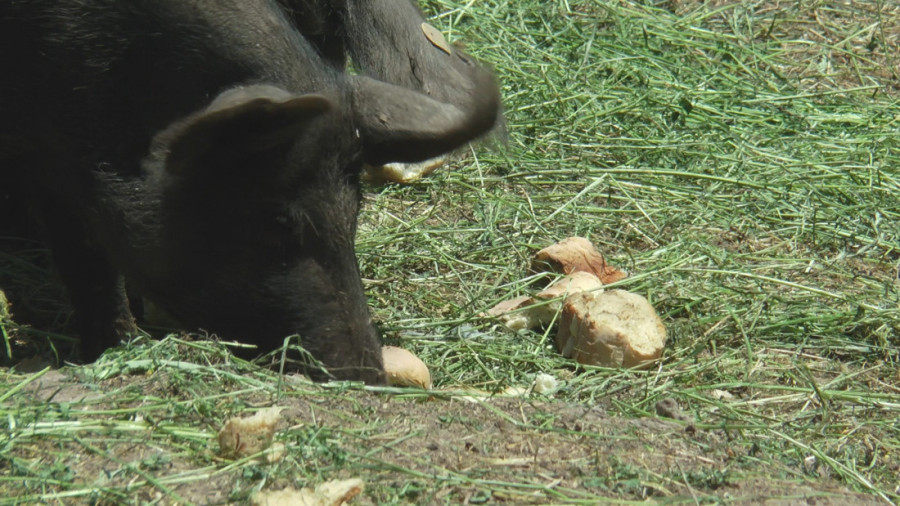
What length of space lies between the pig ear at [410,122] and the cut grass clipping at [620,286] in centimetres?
86

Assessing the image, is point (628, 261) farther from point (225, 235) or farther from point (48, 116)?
point (48, 116)

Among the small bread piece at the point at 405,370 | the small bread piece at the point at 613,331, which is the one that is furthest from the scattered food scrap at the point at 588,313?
the small bread piece at the point at 405,370

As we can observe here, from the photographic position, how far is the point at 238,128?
378 cm

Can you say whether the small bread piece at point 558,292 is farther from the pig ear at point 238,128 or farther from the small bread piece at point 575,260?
the pig ear at point 238,128

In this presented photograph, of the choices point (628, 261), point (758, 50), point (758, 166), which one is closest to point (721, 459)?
point (628, 261)

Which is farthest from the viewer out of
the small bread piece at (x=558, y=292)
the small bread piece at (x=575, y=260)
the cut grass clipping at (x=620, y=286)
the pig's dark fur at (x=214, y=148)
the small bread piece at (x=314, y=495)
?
the small bread piece at (x=575, y=260)

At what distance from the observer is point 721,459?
3322 mm

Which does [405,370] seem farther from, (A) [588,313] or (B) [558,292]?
(B) [558,292]

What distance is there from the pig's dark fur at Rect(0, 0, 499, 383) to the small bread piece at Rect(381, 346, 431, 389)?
9cm


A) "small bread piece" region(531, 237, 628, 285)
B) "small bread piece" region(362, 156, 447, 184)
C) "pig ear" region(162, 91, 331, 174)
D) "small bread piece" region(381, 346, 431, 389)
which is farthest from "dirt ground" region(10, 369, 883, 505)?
"small bread piece" region(362, 156, 447, 184)

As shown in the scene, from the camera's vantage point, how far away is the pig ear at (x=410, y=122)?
163 inches

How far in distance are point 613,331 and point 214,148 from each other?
63.9 inches

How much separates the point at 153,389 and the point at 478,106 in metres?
1.55

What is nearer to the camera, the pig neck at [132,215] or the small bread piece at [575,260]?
the pig neck at [132,215]
